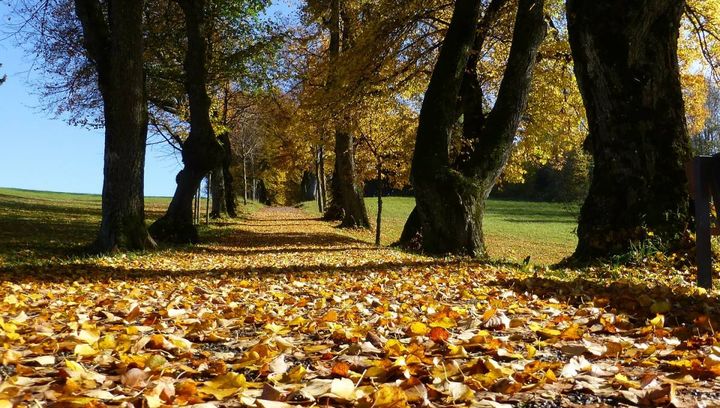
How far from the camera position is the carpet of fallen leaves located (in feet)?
6.90

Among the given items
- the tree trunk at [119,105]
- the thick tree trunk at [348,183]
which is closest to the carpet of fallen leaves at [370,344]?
the tree trunk at [119,105]

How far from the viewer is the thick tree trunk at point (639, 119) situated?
700 cm

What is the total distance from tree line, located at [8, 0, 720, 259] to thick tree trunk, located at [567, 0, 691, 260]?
17 mm

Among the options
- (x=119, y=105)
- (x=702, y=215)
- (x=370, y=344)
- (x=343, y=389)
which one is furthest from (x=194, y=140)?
(x=343, y=389)

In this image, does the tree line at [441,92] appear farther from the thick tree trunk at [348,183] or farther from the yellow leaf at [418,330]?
the yellow leaf at [418,330]

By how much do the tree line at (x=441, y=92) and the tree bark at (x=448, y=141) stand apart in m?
0.03

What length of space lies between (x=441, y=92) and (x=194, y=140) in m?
6.69

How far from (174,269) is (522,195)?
2790 inches

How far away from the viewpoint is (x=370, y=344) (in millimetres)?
2916

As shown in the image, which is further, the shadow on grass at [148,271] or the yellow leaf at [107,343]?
the shadow on grass at [148,271]

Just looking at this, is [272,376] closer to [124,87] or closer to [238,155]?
[124,87]

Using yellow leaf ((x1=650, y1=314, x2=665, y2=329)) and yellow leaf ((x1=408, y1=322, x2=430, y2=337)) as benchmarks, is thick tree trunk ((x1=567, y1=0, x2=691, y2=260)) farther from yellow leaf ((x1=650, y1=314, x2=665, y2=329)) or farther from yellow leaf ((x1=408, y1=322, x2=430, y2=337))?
yellow leaf ((x1=408, y1=322, x2=430, y2=337))

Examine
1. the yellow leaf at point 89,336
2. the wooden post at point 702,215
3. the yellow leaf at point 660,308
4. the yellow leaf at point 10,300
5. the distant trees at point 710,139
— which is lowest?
the yellow leaf at point 10,300

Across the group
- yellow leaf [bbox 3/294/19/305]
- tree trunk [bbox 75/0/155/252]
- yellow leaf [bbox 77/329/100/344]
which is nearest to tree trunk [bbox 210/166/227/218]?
tree trunk [bbox 75/0/155/252]
